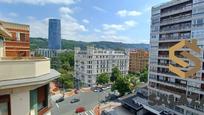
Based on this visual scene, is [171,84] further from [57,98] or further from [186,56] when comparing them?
[57,98]

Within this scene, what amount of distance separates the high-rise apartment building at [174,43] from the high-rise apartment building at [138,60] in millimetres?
58855

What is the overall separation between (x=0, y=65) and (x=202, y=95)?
2961 cm

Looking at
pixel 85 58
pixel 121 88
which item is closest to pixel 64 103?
pixel 121 88

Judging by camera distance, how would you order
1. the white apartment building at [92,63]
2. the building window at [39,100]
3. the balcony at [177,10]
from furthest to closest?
the white apartment building at [92,63] < the balcony at [177,10] < the building window at [39,100]

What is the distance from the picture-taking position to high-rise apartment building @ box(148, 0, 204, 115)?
30.3m

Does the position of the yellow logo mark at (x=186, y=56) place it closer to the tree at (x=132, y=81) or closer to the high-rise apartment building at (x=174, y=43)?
the high-rise apartment building at (x=174, y=43)

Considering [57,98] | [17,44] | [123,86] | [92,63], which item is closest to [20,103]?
[17,44]

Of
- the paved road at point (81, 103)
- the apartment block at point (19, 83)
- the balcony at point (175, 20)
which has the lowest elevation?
the paved road at point (81, 103)

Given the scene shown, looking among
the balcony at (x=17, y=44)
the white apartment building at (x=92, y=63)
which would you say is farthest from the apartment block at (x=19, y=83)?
the white apartment building at (x=92, y=63)

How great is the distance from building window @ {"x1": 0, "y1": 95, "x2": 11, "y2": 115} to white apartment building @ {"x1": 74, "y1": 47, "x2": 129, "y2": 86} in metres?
72.9

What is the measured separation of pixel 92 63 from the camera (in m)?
79.7

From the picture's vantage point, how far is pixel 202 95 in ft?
97.1

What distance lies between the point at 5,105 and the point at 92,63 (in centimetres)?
7368

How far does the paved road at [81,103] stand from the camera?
49.1 meters
